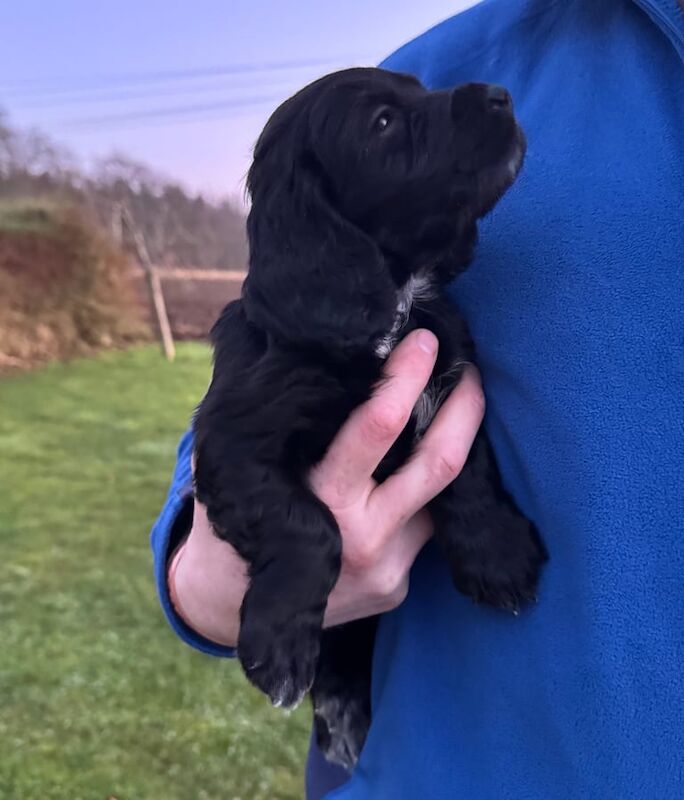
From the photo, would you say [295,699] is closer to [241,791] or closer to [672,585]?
[672,585]

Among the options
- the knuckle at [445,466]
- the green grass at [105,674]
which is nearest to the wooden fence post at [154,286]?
the green grass at [105,674]

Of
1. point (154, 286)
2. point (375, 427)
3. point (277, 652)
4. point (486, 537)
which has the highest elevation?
point (375, 427)

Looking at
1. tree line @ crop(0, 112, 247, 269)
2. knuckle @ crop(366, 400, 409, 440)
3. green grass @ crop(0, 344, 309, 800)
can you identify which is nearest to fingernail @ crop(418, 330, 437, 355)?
knuckle @ crop(366, 400, 409, 440)

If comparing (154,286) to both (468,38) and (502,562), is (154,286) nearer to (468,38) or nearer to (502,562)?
(468,38)

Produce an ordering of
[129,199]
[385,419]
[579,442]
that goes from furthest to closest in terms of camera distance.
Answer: [129,199] → [385,419] → [579,442]

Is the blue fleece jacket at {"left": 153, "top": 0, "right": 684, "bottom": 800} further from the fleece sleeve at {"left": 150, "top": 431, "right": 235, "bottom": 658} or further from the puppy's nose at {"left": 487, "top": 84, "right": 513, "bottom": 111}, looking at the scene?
the fleece sleeve at {"left": 150, "top": 431, "right": 235, "bottom": 658}

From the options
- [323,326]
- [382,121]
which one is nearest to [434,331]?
[323,326]

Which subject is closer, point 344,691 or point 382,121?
point 382,121

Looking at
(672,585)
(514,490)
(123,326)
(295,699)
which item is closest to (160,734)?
(295,699)
